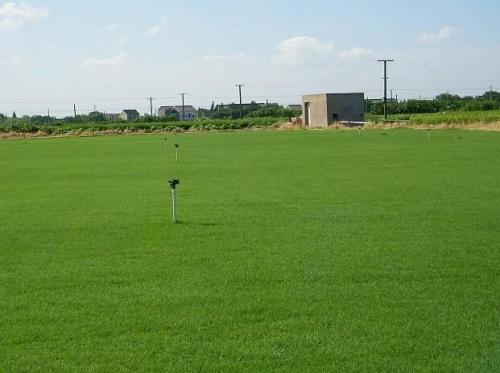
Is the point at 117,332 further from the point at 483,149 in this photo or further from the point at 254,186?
the point at 483,149

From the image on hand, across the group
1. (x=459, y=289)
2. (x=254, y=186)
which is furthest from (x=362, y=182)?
(x=459, y=289)

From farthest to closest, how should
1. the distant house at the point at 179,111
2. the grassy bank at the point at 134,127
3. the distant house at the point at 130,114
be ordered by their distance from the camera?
1. the distant house at the point at 179,111
2. the distant house at the point at 130,114
3. the grassy bank at the point at 134,127

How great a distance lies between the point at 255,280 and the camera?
810cm

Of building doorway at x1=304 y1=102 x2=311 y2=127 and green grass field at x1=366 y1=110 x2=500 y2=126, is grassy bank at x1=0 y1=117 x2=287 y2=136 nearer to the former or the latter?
building doorway at x1=304 y1=102 x2=311 y2=127

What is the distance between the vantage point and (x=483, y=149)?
30719mm

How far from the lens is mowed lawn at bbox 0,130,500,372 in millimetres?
5750

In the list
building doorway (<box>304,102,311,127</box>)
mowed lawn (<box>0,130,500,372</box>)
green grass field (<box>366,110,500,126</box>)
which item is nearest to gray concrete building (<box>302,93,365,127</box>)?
building doorway (<box>304,102,311,127</box>)

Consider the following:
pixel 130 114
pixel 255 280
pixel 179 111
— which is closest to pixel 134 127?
pixel 130 114

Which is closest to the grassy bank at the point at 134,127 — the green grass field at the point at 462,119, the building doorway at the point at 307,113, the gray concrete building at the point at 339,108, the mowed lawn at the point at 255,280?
the building doorway at the point at 307,113

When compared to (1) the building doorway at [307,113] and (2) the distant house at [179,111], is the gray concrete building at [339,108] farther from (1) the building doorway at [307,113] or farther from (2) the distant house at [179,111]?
(2) the distant house at [179,111]

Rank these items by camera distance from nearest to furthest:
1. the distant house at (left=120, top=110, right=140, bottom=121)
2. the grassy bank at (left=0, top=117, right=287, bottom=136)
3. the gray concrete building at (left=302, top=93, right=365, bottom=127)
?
the grassy bank at (left=0, top=117, right=287, bottom=136)
the gray concrete building at (left=302, top=93, right=365, bottom=127)
the distant house at (left=120, top=110, right=140, bottom=121)

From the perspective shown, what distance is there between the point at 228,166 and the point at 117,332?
64.9 feet

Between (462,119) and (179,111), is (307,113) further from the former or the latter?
(179,111)

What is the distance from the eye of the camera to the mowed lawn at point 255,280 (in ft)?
18.9
